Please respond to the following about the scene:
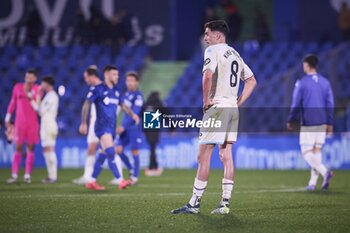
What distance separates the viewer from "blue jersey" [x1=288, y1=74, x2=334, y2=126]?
43.7 ft

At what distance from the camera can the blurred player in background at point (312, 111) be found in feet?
43.7

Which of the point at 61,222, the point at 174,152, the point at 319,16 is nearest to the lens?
the point at 61,222

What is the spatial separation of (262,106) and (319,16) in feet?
21.5

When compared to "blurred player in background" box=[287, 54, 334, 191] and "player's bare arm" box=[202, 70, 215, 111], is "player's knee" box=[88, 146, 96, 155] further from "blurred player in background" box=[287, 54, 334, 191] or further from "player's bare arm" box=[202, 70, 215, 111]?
"player's bare arm" box=[202, 70, 215, 111]

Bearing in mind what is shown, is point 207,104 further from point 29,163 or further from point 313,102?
point 29,163

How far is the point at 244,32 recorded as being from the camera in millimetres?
30375

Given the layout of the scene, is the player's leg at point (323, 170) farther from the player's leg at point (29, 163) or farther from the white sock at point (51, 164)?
the player's leg at point (29, 163)

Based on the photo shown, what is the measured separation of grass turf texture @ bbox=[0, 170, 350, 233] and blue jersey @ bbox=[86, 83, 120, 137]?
3.61 feet


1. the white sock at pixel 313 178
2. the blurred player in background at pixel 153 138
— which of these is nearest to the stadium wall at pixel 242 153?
the blurred player in background at pixel 153 138

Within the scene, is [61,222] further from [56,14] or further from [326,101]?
[56,14]

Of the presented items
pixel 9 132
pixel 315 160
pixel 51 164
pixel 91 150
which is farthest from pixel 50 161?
A: pixel 315 160

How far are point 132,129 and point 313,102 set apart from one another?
428 centimetres

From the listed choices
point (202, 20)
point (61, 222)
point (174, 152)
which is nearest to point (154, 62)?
point (202, 20)

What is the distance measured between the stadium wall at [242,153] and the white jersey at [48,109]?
5.84m
